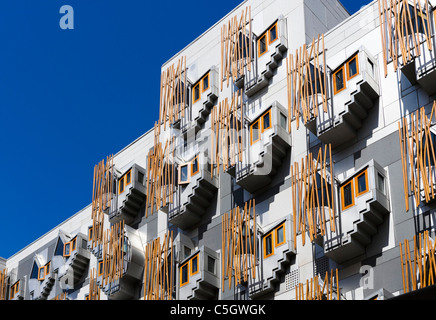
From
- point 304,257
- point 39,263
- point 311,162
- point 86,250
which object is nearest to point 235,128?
point 311,162

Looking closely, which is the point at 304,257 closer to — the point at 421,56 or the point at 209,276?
the point at 209,276

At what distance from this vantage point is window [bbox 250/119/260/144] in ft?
117

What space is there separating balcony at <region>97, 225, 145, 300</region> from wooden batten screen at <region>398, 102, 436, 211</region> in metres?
17.7

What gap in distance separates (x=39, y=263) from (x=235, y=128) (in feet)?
72.1

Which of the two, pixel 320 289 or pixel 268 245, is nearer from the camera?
pixel 320 289

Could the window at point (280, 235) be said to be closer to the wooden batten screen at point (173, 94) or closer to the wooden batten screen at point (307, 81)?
the wooden batten screen at point (307, 81)

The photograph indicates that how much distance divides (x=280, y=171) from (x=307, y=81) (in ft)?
15.0

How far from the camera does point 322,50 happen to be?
35594 mm

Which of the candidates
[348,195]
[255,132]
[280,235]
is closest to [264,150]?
[255,132]

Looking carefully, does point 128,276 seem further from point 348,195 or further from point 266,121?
point 348,195

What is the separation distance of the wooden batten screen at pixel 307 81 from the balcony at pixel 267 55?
Result: 52.8 inches

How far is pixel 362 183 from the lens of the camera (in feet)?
97.6

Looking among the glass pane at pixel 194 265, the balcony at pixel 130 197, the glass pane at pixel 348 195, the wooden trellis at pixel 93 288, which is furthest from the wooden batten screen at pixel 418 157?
the wooden trellis at pixel 93 288

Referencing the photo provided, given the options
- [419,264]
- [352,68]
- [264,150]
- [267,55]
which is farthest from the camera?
[267,55]
